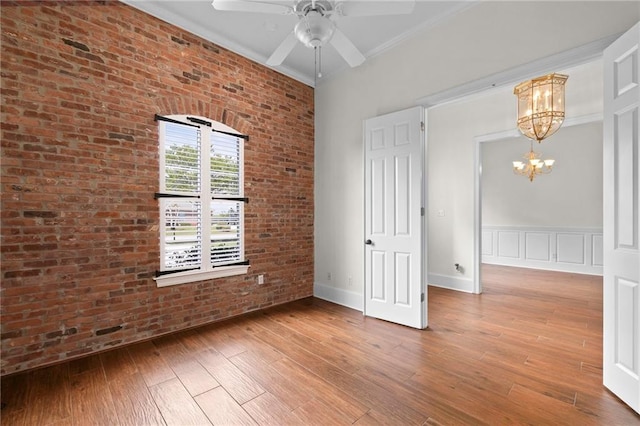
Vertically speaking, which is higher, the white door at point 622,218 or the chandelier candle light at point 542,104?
the chandelier candle light at point 542,104

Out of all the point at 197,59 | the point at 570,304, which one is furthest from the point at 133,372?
the point at 570,304

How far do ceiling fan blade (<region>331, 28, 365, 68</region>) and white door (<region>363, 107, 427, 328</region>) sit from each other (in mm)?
1064

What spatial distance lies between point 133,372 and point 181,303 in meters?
0.86

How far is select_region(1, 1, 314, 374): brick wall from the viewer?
7.36ft

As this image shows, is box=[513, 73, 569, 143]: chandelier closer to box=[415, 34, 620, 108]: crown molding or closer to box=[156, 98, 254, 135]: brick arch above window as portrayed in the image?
box=[415, 34, 620, 108]: crown molding

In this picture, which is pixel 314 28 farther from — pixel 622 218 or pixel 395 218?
pixel 622 218

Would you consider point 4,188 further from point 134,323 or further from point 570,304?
point 570,304

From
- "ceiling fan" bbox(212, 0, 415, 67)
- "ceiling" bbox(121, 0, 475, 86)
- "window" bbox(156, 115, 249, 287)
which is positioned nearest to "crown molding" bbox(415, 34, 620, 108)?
"ceiling" bbox(121, 0, 475, 86)

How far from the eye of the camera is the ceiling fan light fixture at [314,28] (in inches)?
75.9

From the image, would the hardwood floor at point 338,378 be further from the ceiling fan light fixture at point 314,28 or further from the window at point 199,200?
the ceiling fan light fixture at point 314,28

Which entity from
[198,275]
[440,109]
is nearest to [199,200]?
[198,275]

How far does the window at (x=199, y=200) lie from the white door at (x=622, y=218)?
3384 mm

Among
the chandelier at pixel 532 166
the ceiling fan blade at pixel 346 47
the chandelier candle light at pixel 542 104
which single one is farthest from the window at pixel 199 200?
the chandelier at pixel 532 166

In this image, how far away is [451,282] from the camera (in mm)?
4801
